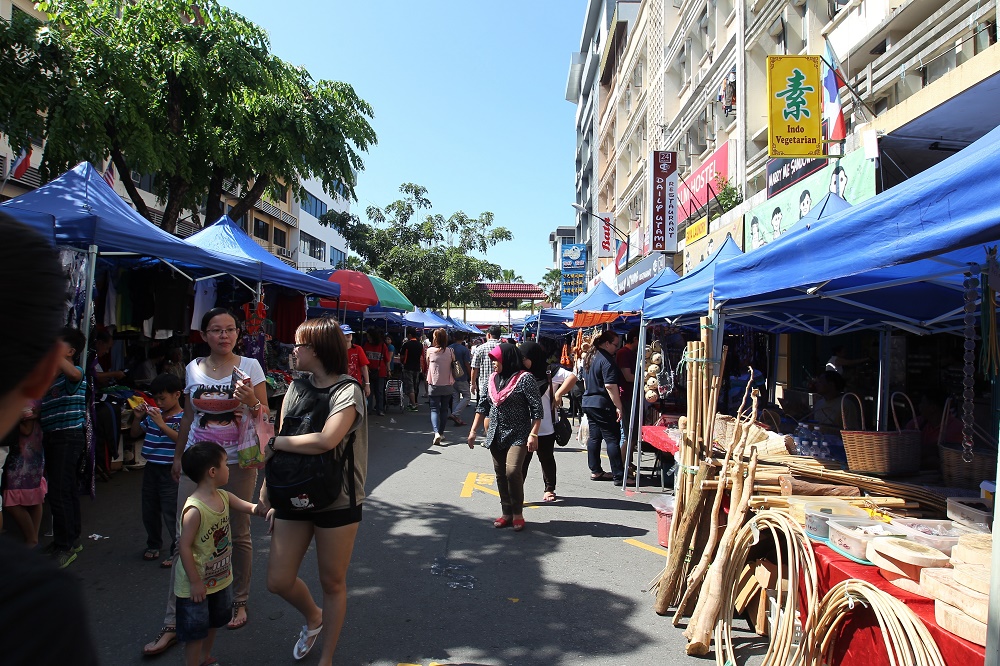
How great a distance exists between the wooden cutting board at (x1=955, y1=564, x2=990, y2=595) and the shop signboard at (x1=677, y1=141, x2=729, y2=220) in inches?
638

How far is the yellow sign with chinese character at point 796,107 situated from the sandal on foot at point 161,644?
10952 millimetres

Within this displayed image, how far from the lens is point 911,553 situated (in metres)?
2.59

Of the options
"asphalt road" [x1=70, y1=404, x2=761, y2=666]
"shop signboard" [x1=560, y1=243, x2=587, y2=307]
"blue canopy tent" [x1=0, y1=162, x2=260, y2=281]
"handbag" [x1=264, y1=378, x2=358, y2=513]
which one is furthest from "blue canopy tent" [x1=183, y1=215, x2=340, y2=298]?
"shop signboard" [x1=560, y1=243, x2=587, y2=307]

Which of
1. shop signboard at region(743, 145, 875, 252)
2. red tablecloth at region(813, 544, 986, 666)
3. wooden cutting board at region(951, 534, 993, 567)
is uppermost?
shop signboard at region(743, 145, 875, 252)

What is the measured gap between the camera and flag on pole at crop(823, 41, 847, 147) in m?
11.2

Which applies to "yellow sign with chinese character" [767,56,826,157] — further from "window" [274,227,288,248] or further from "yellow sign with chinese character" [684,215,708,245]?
"window" [274,227,288,248]

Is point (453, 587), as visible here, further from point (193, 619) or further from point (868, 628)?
point (868, 628)

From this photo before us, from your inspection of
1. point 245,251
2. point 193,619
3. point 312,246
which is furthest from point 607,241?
point 193,619

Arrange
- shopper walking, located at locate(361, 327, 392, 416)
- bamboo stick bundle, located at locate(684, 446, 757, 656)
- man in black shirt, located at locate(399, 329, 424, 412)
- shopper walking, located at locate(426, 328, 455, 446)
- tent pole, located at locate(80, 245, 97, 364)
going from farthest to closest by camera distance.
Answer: man in black shirt, located at locate(399, 329, 424, 412)
shopper walking, located at locate(361, 327, 392, 416)
shopper walking, located at locate(426, 328, 455, 446)
tent pole, located at locate(80, 245, 97, 364)
bamboo stick bundle, located at locate(684, 446, 757, 656)

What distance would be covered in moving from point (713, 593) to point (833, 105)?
1074cm

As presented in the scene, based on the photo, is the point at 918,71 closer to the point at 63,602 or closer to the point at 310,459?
the point at 310,459

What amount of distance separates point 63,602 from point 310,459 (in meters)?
2.37

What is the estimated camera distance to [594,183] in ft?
149

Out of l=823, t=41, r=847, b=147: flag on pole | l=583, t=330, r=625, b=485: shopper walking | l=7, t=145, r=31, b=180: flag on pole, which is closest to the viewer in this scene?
l=583, t=330, r=625, b=485: shopper walking
